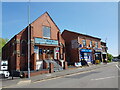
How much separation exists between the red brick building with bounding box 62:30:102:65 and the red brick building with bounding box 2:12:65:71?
191 inches

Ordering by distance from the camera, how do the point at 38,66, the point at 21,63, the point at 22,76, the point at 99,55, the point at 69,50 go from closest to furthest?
the point at 22,76, the point at 21,63, the point at 38,66, the point at 69,50, the point at 99,55

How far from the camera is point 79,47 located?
101ft

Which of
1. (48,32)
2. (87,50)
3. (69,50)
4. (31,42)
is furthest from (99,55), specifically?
(31,42)

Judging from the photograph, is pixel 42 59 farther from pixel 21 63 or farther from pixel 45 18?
pixel 45 18

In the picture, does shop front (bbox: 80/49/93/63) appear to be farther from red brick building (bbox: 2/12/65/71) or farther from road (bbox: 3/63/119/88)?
road (bbox: 3/63/119/88)

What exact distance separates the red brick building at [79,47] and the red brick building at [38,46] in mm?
4846

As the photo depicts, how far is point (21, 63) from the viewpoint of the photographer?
20938 millimetres

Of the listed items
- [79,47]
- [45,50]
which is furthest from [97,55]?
[45,50]

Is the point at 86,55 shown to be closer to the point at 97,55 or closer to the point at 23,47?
the point at 97,55

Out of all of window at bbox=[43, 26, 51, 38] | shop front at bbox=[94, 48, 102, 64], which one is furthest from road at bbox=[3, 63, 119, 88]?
shop front at bbox=[94, 48, 102, 64]

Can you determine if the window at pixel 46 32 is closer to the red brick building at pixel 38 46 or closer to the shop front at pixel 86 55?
the red brick building at pixel 38 46

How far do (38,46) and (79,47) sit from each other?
37.9ft

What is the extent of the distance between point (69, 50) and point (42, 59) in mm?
10687

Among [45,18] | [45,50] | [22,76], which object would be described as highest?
[45,18]
